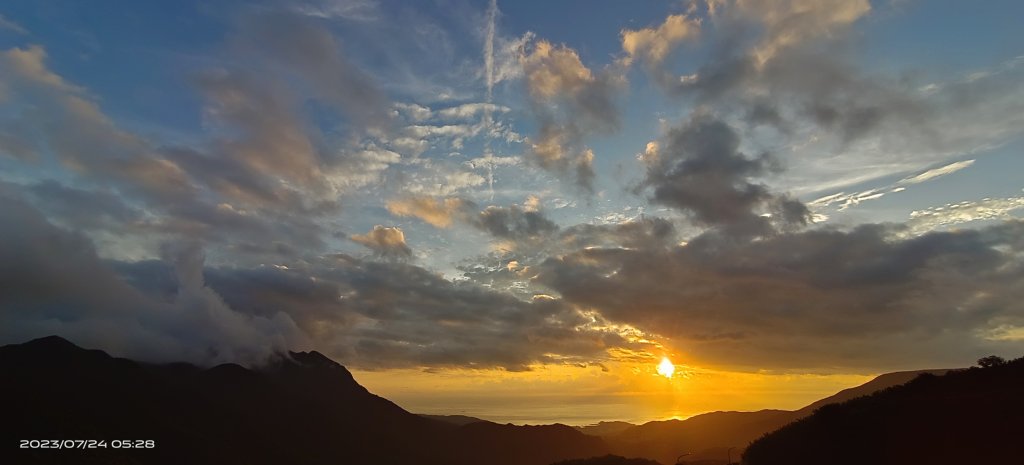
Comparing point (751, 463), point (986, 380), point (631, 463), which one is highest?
point (986, 380)

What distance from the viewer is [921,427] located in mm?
66438

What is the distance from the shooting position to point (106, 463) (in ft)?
641

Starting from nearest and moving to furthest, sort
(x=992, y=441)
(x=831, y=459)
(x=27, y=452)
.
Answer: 1. (x=992, y=441)
2. (x=831, y=459)
3. (x=27, y=452)

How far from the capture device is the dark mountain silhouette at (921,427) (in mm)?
60062

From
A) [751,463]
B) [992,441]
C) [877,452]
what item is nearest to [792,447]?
[751,463]

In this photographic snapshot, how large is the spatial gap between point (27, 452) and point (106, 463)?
30.5 m

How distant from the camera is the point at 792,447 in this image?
274ft

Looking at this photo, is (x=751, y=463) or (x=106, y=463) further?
(x=106, y=463)

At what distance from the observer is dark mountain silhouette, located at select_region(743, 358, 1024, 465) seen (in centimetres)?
6006

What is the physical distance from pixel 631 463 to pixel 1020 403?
141 metres

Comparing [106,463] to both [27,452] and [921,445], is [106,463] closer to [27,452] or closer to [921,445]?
[27,452]

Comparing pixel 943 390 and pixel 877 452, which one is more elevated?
pixel 943 390

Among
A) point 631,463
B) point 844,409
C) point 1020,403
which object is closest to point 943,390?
point 844,409

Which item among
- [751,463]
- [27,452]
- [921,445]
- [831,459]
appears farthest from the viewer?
[27,452]
